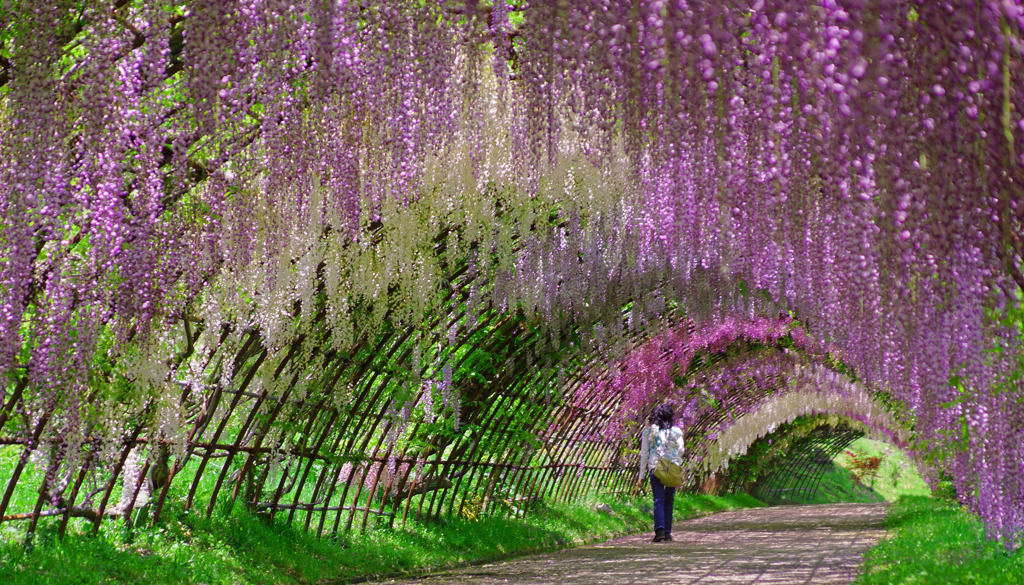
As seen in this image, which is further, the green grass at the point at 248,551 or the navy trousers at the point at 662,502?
the navy trousers at the point at 662,502

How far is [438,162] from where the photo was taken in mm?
5262

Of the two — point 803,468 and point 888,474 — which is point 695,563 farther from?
point 888,474

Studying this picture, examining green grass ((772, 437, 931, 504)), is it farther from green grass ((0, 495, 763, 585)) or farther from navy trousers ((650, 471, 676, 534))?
green grass ((0, 495, 763, 585))

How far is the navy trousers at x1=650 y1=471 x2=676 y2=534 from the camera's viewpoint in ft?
31.5

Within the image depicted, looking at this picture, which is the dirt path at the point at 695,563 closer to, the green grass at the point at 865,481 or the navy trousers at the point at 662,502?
the navy trousers at the point at 662,502

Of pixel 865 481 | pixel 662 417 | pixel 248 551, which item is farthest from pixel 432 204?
pixel 865 481

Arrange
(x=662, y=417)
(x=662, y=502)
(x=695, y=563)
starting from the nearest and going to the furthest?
1. (x=695, y=563)
2. (x=662, y=417)
3. (x=662, y=502)

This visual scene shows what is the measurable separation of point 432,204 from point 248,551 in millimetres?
2668

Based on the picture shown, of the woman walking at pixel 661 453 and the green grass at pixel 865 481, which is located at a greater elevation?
the woman walking at pixel 661 453

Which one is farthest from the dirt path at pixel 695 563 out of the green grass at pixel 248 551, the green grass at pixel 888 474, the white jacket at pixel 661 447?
the green grass at pixel 888 474

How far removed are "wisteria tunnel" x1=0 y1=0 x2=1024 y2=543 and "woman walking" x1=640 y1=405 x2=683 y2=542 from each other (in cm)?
166

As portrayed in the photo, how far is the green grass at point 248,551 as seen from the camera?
5012 millimetres

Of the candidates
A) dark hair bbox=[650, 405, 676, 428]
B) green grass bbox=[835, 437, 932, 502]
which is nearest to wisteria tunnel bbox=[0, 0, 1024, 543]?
dark hair bbox=[650, 405, 676, 428]

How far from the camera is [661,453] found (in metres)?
9.50
